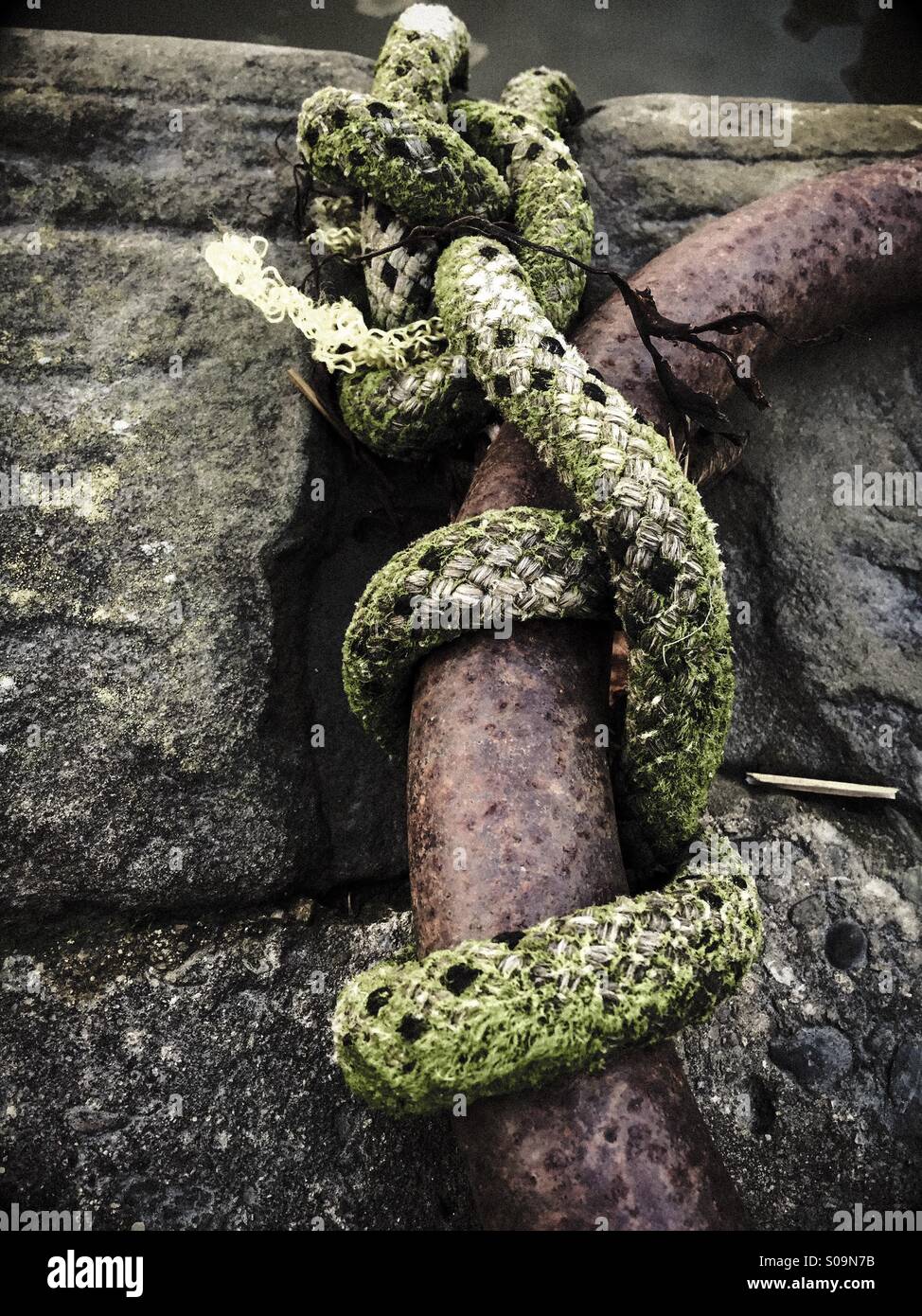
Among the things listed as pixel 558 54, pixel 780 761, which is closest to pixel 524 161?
pixel 780 761

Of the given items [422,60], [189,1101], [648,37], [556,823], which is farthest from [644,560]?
[648,37]

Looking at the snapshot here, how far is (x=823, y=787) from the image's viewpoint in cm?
143

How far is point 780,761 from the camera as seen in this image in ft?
4.79

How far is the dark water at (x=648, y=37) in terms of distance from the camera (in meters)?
2.79

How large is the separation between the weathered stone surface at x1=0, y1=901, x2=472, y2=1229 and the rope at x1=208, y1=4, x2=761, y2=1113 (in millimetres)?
241

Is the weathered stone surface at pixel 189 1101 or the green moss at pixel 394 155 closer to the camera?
the weathered stone surface at pixel 189 1101

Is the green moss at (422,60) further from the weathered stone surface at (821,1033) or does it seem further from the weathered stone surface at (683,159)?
the weathered stone surface at (821,1033)

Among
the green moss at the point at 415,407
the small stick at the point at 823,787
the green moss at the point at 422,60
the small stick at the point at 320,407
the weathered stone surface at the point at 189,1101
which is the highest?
the green moss at the point at 422,60

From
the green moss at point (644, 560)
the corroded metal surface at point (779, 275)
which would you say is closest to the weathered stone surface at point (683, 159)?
the corroded metal surface at point (779, 275)

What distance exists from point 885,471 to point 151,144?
141cm

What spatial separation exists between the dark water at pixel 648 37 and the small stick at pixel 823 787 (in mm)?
2175

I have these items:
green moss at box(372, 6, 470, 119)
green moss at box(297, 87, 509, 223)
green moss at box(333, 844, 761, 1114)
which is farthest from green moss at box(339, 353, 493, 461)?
green moss at box(333, 844, 761, 1114)

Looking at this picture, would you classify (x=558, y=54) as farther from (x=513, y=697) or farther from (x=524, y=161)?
(x=513, y=697)

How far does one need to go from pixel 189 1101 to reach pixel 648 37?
3113mm
